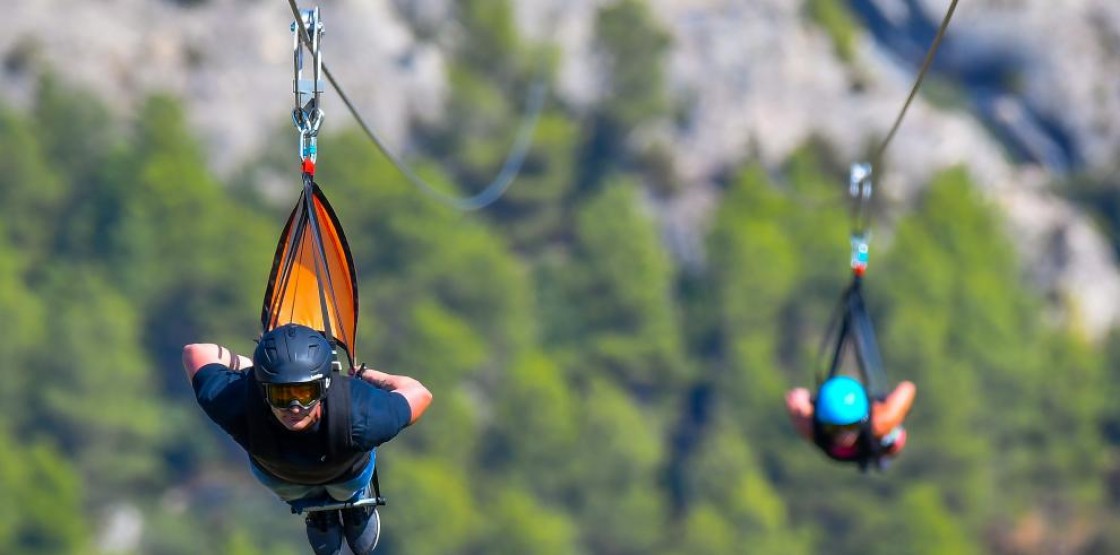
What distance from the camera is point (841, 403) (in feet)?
38.3

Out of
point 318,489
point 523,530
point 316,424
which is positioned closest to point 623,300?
point 523,530

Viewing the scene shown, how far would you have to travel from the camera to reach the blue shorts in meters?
8.08

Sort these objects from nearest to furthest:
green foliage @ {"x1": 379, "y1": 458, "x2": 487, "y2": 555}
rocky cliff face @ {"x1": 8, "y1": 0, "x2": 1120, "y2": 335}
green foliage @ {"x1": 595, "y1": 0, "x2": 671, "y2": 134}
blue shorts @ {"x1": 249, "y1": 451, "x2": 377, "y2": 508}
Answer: blue shorts @ {"x1": 249, "y1": 451, "x2": 377, "y2": 508} → green foliage @ {"x1": 379, "y1": 458, "x2": 487, "y2": 555} → rocky cliff face @ {"x1": 8, "y1": 0, "x2": 1120, "y2": 335} → green foliage @ {"x1": 595, "y1": 0, "x2": 671, "y2": 134}

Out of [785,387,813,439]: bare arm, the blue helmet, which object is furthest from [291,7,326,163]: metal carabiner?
[785,387,813,439]: bare arm

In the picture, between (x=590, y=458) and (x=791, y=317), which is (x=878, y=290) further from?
(x=590, y=458)

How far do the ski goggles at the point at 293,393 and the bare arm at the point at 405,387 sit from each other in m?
0.38

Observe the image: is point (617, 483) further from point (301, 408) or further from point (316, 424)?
point (301, 408)

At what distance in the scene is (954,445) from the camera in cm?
5656

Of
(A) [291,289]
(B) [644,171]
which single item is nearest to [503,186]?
(B) [644,171]

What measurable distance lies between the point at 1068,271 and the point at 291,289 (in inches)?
2164

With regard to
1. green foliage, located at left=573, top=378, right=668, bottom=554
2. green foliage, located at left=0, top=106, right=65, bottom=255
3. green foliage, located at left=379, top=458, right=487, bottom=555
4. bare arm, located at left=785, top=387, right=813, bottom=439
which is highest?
green foliage, located at left=0, top=106, right=65, bottom=255

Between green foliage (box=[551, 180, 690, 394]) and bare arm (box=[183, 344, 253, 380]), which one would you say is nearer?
bare arm (box=[183, 344, 253, 380])

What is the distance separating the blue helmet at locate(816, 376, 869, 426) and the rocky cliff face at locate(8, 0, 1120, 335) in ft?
159

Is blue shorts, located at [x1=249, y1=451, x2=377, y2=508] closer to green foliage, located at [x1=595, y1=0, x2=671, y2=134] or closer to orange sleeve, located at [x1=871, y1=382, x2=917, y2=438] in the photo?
orange sleeve, located at [x1=871, y1=382, x2=917, y2=438]
